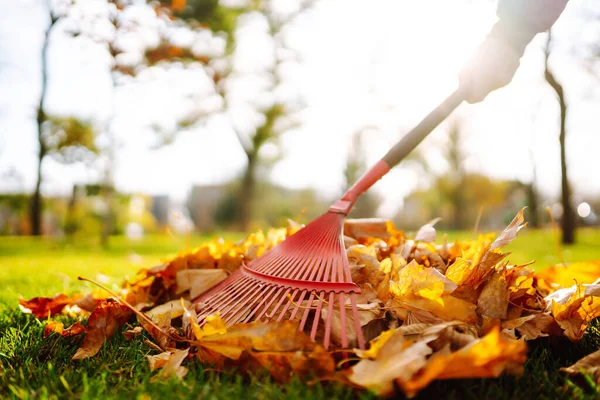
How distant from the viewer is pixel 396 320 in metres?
1.11

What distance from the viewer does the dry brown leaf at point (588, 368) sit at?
0.93 m

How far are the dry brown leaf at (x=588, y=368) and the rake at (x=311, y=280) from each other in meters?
0.51

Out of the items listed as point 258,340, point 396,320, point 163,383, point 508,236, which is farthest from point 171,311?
point 508,236

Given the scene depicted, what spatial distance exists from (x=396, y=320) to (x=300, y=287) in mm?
288

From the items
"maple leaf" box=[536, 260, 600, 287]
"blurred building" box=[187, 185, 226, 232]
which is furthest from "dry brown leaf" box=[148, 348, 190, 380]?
"blurred building" box=[187, 185, 226, 232]

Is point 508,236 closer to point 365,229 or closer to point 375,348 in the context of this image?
point 375,348

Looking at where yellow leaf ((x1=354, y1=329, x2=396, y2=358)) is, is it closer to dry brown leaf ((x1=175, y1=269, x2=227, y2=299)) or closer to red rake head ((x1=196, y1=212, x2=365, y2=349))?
red rake head ((x1=196, y1=212, x2=365, y2=349))

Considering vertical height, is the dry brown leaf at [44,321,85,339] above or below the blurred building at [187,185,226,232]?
above

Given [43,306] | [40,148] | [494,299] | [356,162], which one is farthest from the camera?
[356,162]

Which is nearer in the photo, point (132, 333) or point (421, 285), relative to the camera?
point (421, 285)

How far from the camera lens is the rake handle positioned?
1528 millimetres

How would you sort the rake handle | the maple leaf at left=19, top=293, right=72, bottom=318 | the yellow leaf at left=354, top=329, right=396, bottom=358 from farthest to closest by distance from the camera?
the maple leaf at left=19, top=293, right=72, bottom=318, the rake handle, the yellow leaf at left=354, top=329, right=396, bottom=358

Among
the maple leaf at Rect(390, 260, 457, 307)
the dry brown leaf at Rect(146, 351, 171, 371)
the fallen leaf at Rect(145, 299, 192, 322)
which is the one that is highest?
the maple leaf at Rect(390, 260, 457, 307)

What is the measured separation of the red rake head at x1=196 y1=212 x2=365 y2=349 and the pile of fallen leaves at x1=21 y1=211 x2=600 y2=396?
0.16 ft
